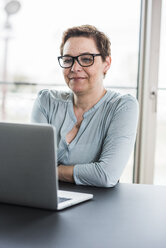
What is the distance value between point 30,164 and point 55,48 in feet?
6.72

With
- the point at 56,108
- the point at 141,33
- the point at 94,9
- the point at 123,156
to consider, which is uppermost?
the point at 94,9

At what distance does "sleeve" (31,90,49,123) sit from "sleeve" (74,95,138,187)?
0.33 m

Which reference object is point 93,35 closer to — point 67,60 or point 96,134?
point 67,60

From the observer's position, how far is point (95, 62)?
1.75 meters

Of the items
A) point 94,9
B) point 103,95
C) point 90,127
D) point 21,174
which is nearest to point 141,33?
point 94,9

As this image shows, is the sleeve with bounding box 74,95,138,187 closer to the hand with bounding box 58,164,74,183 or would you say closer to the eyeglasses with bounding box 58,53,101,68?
the hand with bounding box 58,164,74,183

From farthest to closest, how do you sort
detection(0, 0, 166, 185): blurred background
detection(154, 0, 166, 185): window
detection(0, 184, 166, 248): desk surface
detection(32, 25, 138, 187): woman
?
detection(0, 0, 166, 185): blurred background
detection(154, 0, 166, 185): window
detection(32, 25, 138, 187): woman
detection(0, 184, 166, 248): desk surface

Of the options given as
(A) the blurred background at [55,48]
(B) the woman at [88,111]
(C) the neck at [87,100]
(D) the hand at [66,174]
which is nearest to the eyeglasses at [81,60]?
(B) the woman at [88,111]

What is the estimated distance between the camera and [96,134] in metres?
1.67

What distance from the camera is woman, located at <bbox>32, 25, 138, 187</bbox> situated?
1.58m

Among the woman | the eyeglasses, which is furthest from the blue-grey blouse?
the eyeglasses

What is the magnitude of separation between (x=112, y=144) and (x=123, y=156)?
0.06 metres

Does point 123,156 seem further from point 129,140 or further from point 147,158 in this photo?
point 147,158

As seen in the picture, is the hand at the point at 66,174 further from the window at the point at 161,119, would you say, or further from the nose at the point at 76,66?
the window at the point at 161,119
